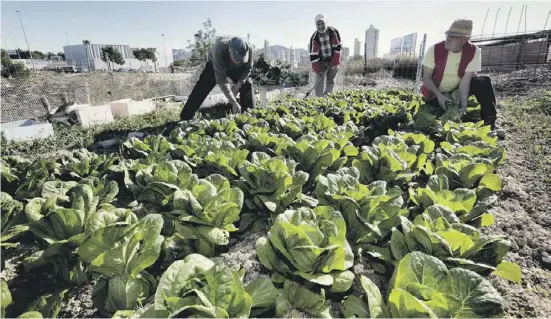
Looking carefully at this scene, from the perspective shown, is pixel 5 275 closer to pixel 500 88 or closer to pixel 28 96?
pixel 500 88

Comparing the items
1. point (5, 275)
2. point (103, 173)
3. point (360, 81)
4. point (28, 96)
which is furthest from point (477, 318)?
point (28, 96)

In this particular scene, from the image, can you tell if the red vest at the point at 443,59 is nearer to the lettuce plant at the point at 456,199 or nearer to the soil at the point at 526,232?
the soil at the point at 526,232

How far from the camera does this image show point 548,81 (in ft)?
42.9

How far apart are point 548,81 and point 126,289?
1747 centimetres

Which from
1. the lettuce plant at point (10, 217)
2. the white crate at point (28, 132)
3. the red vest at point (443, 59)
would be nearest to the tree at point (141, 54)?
the white crate at point (28, 132)

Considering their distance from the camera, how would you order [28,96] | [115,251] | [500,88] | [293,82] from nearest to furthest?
[115,251]
[500,88]
[28,96]
[293,82]

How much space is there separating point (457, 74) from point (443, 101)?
0.56 metres

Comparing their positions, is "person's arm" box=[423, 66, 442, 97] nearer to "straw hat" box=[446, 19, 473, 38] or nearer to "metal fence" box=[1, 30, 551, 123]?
"straw hat" box=[446, 19, 473, 38]

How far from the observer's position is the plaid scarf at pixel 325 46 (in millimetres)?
8852

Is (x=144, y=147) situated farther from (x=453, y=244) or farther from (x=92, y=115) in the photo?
(x=92, y=115)

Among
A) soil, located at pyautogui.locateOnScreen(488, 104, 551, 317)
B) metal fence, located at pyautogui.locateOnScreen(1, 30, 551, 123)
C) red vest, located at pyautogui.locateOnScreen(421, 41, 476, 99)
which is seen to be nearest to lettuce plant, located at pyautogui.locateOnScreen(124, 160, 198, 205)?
soil, located at pyautogui.locateOnScreen(488, 104, 551, 317)

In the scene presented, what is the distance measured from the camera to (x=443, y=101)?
473cm

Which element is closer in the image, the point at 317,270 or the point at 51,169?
the point at 317,270

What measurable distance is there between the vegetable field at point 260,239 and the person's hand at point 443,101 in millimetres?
1886
